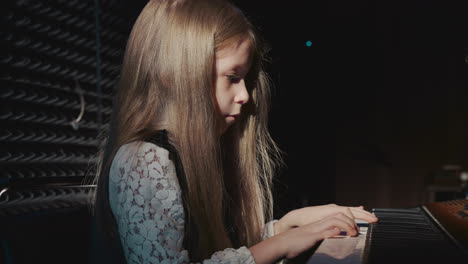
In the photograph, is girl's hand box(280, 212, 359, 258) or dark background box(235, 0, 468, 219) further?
dark background box(235, 0, 468, 219)

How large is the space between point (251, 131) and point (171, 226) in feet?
2.38

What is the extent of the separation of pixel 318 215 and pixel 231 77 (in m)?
0.56

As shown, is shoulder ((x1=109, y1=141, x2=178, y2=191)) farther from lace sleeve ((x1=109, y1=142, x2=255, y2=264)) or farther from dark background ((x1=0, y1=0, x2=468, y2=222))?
dark background ((x1=0, y1=0, x2=468, y2=222))

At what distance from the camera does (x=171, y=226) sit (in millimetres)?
1242

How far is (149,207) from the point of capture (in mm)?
1227

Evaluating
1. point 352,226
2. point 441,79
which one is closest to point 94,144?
point 352,226

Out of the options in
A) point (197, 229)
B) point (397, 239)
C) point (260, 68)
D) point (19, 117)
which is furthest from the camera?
point (19, 117)

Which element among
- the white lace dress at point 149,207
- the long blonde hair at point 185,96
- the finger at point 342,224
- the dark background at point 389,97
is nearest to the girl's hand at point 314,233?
the finger at point 342,224

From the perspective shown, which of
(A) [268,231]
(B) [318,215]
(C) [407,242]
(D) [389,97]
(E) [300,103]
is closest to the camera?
(C) [407,242]

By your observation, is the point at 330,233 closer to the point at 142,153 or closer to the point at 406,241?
the point at 406,241

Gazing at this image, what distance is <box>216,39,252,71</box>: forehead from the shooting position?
1.46 metres

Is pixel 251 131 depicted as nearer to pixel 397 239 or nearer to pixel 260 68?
pixel 260 68

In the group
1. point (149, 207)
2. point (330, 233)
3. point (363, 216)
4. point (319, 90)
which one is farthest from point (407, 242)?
point (319, 90)

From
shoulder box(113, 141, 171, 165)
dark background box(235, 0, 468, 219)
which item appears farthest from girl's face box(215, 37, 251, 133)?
dark background box(235, 0, 468, 219)
